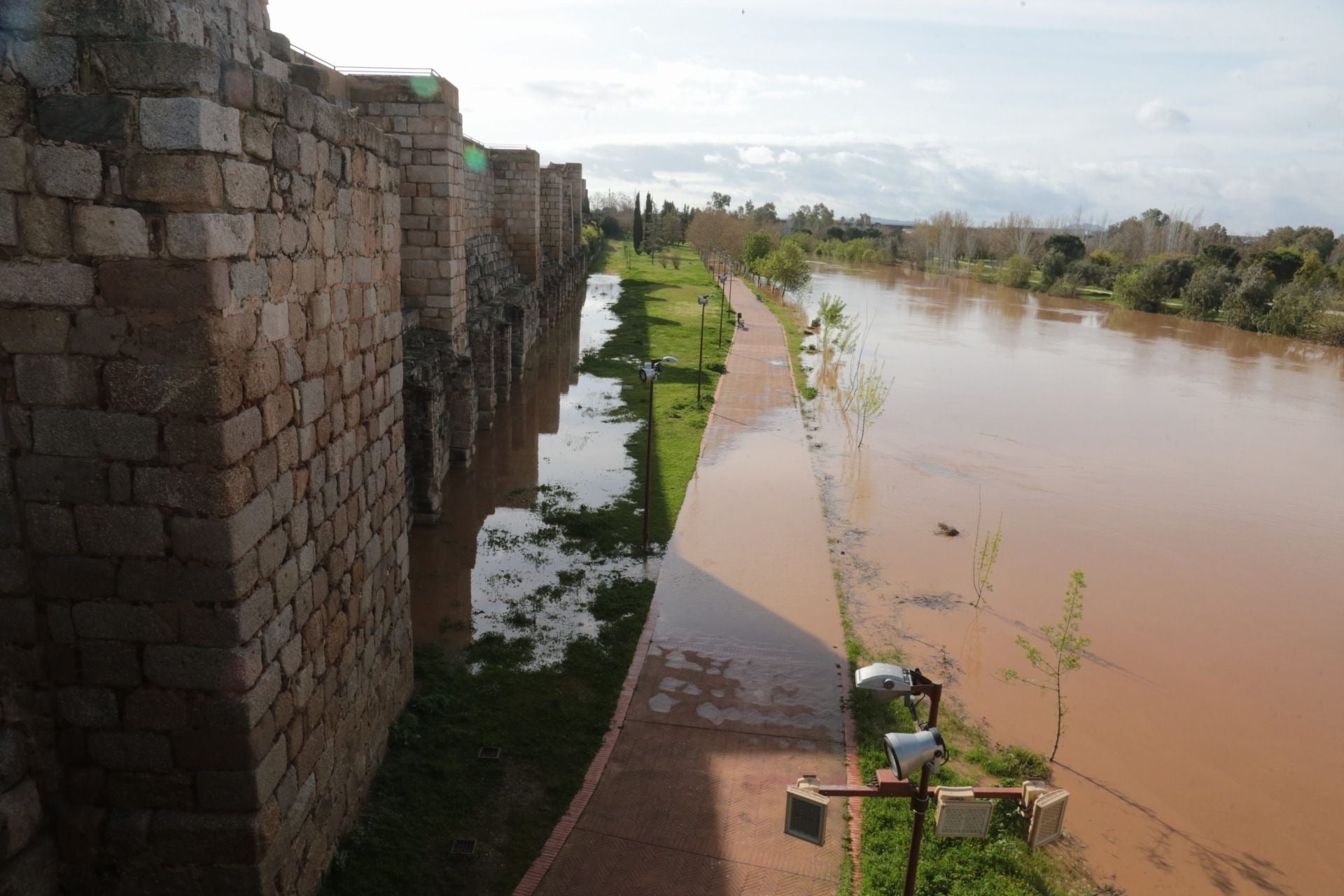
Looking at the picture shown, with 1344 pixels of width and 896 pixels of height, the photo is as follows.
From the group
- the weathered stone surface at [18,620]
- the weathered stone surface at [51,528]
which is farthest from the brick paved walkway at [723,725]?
the weathered stone surface at [51,528]

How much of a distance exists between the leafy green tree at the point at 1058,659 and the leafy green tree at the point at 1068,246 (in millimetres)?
55515

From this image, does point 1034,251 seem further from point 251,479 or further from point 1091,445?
point 251,479

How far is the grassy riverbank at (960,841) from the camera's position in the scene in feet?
18.0

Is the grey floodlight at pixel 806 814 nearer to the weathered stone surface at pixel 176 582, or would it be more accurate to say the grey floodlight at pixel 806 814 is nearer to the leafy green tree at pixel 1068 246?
the weathered stone surface at pixel 176 582

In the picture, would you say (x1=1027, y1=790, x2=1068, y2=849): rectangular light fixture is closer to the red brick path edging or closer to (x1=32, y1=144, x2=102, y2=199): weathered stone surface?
the red brick path edging

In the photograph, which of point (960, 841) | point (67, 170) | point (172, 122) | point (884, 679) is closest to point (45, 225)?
point (67, 170)

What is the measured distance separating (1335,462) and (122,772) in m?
21.4

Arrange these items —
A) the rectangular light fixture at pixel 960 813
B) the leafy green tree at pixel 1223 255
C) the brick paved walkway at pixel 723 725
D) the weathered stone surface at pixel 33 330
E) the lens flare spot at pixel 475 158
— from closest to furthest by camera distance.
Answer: the weathered stone surface at pixel 33 330
the rectangular light fixture at pixel 960 813
the brick paved walkway at pixel 723 725
the lens flare spot at pixel 475 158
the leafy green tree at pixel 1223 255

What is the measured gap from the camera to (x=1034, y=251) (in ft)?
228

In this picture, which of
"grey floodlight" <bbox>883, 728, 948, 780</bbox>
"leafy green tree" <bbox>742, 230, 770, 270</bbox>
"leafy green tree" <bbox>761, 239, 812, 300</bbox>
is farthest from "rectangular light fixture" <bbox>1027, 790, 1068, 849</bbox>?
"leafy green tree" <bbox>742, 230, 770, 270</bbox>

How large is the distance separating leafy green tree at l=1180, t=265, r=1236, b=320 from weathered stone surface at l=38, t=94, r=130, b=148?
1884 inches

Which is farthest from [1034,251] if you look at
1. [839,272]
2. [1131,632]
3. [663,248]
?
[1131,632]

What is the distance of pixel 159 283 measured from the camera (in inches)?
126

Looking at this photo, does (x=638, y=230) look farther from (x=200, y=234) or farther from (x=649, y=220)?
(x=200, y=234)
